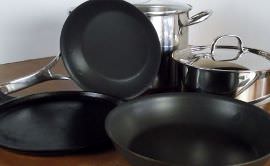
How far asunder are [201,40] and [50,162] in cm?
80

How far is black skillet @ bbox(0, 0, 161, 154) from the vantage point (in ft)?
2.11

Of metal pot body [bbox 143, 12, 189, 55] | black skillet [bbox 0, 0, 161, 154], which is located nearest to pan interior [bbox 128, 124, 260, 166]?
black skillet [bbox 0, 0, 161, 154]

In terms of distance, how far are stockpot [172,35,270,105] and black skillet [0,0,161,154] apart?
58mm

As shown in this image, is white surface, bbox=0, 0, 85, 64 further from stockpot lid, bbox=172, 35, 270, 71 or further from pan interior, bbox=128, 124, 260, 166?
pan interior, bbox=128, 124, 260, 166

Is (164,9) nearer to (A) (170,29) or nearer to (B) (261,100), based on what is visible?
(A) (170,29)

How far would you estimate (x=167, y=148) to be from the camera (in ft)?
1.70

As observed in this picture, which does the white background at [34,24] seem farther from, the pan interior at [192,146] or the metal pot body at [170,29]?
the pan interior at [192,146]

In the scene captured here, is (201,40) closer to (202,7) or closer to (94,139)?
(202,7)

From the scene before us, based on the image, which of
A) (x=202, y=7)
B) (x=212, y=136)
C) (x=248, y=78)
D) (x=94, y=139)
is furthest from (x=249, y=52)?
(x=202, y=7)

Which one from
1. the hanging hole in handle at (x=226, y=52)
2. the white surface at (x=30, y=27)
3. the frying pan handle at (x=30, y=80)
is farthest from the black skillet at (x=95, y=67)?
the white surface at (x=30, y=27)

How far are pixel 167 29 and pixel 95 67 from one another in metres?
0.16

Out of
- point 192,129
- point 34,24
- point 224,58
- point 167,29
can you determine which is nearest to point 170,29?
point 167,29

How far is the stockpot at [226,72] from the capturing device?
0.61 m

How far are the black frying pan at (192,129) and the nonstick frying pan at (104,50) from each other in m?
0.15
